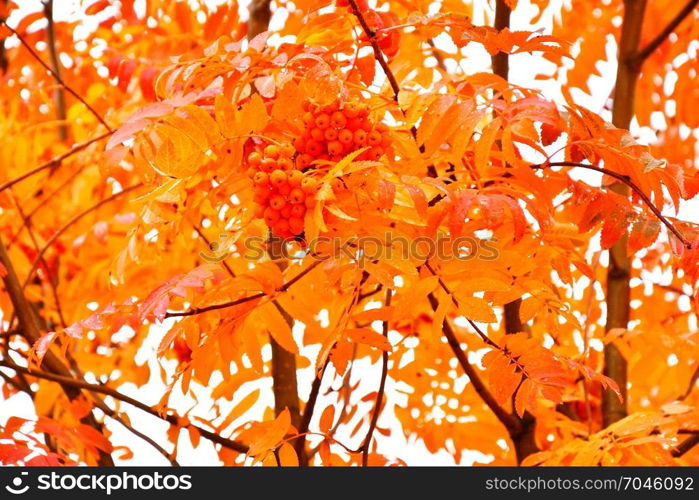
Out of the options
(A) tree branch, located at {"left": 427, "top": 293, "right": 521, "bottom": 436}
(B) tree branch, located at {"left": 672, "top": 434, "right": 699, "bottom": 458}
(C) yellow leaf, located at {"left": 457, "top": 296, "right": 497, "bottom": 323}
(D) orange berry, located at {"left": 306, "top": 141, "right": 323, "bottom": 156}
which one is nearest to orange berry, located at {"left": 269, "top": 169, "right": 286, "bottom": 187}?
(D) orange berry, located at {"left": 306, "top": 141, "right": 323, "bottom": 156}

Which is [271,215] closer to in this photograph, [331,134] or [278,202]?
[278,202]

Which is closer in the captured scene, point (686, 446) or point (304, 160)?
point (304, 160)

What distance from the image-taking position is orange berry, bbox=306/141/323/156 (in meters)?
1.49

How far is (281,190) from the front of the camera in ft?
4.67

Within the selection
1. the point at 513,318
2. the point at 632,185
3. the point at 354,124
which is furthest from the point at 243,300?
the point at 513,318

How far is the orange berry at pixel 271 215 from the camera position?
1.46 meters

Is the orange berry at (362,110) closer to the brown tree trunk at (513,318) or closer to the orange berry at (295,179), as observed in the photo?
the orange berry at (295,179)

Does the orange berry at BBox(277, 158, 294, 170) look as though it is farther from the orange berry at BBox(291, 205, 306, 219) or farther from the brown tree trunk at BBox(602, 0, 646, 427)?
the brown tree trunk at BBox(602, 0, 646, 427)

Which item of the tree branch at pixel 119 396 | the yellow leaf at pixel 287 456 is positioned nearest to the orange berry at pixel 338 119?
the yellow leaf at pixel 287 456

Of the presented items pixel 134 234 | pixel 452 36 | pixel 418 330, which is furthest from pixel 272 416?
pixel 452 36

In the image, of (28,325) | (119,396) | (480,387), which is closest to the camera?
(119,396)

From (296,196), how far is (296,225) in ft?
0.23

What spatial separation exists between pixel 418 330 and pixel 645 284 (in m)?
0.91

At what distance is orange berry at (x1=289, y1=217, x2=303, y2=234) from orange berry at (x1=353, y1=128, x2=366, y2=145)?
0.17 metres
